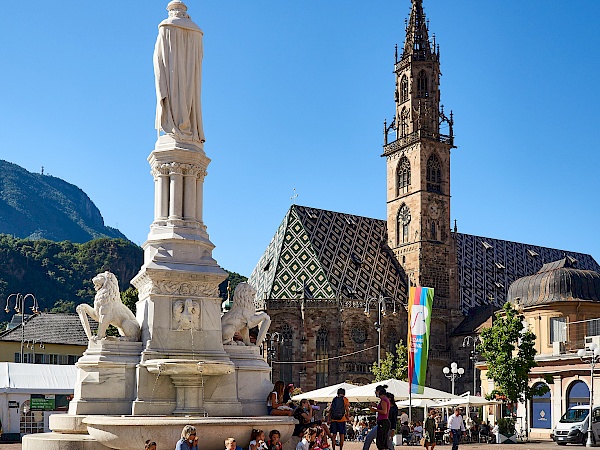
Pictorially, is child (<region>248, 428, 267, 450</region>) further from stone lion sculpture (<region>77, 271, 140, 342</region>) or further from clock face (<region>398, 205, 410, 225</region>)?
clock face (<region>398, 205, 410, 225</region>)

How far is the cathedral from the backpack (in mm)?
45627

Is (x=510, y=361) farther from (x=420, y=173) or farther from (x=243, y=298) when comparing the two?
(x=420, y=173)

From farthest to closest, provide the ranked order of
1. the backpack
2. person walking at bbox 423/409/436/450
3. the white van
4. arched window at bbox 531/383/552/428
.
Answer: arched window at bbox 531/383/552/428, the white van, person walking at bbox 423/409/436/450, the backpack

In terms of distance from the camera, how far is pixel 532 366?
4166 cm

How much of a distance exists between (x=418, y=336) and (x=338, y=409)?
39.0ft

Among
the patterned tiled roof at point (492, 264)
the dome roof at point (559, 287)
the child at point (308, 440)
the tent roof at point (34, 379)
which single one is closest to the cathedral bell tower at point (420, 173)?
the patterned tiled roof at point (492, 264)

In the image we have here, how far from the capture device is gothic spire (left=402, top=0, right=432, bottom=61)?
3100 inches

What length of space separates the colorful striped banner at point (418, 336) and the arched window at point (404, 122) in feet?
162

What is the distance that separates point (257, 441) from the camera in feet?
44.0

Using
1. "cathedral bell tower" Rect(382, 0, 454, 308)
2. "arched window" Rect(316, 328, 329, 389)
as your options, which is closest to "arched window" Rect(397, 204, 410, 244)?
"cathedral bell tower" Rect(382, 0, 454, 308)

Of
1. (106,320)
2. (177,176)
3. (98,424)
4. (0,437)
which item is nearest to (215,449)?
(98,424)

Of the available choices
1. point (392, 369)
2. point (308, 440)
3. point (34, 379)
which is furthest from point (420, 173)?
point (308, 440)

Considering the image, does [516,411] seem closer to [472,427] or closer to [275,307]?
[472,427]

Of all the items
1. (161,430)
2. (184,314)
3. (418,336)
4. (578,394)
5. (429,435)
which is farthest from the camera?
(578,394)
